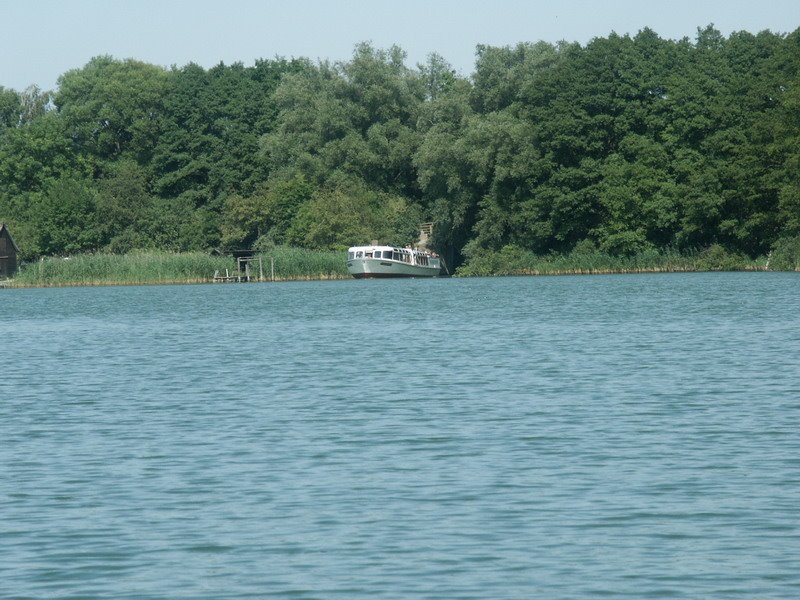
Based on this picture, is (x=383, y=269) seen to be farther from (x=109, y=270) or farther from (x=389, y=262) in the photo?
(x=109, y=270)

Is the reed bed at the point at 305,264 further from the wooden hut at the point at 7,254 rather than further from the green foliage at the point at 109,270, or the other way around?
the wooden hut at the point at 7,254

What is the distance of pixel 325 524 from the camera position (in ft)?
47.2

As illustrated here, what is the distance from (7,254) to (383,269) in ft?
93.1

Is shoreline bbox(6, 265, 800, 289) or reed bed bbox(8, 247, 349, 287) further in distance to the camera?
reed bed bbox(8, 247, 349, 287)

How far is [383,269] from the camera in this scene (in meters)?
99.9

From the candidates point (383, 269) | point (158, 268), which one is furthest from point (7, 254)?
point (383, 269)

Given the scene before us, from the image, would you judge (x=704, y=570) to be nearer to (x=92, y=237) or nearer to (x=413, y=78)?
(x=413, y=78)

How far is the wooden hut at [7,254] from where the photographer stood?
108875 millimetres

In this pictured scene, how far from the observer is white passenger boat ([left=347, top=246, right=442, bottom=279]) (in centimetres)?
9856

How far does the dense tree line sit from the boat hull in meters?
2.66

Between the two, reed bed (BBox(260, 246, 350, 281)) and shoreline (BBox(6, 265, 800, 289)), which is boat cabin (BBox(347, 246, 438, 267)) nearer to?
reed bed (BBox(260, 246, 350, 281))

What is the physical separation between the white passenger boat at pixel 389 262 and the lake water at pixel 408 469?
59.4m

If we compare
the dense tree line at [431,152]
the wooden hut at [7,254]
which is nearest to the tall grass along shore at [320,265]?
the dense tree line at [431,152]

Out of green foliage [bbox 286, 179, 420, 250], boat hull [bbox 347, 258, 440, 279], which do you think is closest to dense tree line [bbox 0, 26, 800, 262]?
green foliage [bbox 286, 179, 420, 250]
